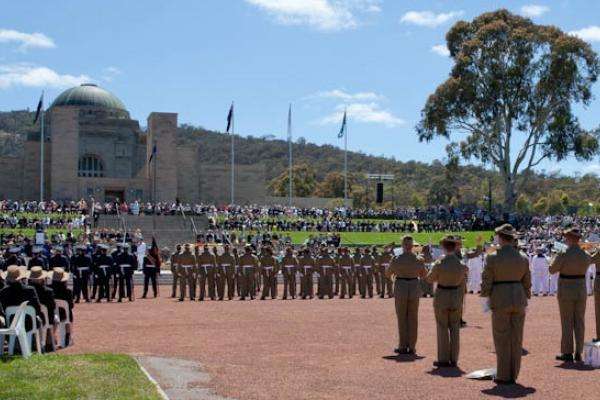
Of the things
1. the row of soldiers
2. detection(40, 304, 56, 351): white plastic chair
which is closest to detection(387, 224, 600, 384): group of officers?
detection(40, 304, 56, 351): white plastic chair

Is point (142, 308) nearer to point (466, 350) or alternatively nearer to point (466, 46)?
point (466, 350)

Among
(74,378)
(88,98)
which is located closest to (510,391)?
(74,378)

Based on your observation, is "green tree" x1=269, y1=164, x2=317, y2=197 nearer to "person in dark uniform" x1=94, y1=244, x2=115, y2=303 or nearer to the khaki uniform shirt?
"person in dark uniform" x1=94, y1=244, x2=115, y2=303

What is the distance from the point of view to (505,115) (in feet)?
182

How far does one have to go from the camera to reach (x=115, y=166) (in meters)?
74.2

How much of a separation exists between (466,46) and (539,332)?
4139 centimetres

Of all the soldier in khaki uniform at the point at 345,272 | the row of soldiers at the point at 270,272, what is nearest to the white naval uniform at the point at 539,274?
the row of soldiers at the point at 270,272

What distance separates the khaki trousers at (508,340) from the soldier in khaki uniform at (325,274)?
49.6 ft

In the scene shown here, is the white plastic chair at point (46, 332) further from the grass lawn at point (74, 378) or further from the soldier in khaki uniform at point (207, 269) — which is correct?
the soldier in khaki uniform at point (207, 269)

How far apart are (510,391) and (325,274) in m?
15.8

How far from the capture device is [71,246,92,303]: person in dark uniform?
22188mm

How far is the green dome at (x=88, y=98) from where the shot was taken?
81875 mm

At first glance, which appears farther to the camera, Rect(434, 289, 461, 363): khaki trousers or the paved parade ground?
Rect(434, 289, 461, 363): khaki trousers

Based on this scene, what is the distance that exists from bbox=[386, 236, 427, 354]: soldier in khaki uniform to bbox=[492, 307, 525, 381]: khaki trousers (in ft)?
7.57
